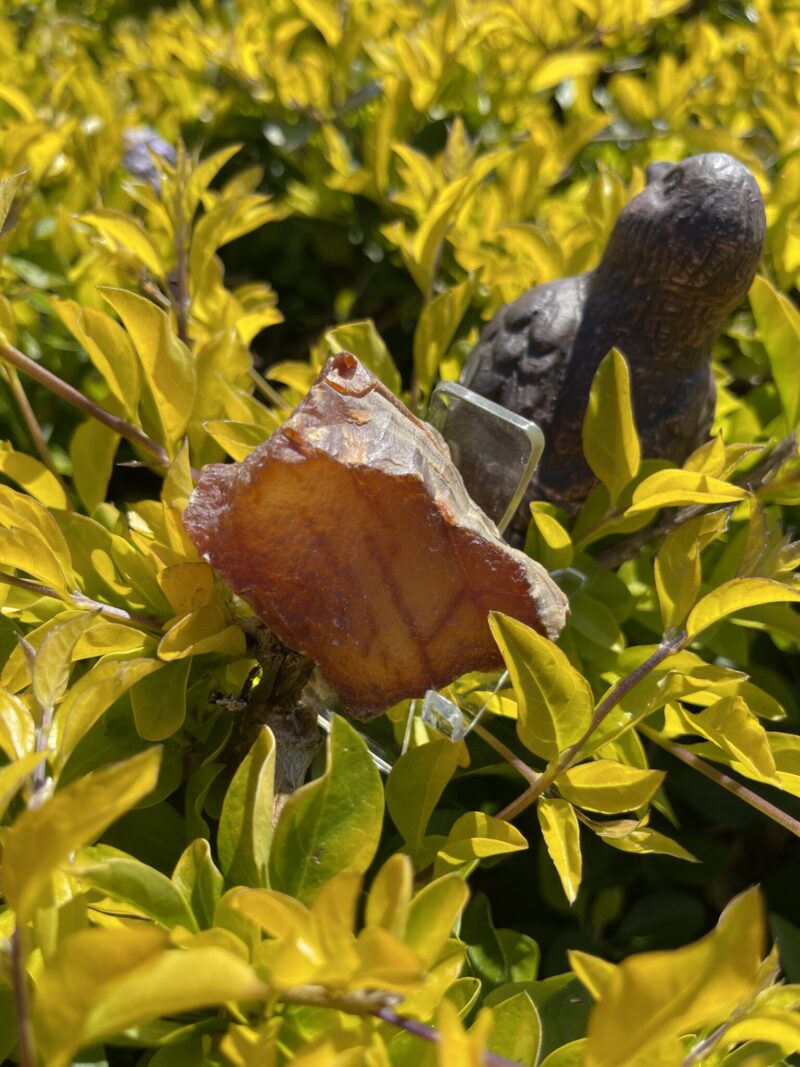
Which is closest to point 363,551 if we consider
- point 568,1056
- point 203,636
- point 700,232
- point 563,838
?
point 203,636

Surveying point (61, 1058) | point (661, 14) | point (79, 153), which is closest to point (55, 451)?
point (79, 153)

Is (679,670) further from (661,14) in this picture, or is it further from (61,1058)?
(661,14)

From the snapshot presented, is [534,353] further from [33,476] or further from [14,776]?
[14,776]

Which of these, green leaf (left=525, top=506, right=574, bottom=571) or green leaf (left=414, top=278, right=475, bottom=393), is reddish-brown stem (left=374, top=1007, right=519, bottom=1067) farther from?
green leaf (left=414, top=278, right=475, bottom=393)

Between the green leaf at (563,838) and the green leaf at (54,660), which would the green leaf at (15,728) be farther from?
the green leaf at (563,838)

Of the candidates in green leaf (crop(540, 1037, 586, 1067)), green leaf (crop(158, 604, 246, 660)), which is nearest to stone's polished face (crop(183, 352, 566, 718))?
green leaf (crop(158, 604, 246, 660))

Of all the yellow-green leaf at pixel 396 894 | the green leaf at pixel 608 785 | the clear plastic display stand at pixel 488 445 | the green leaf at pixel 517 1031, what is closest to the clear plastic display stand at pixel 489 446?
the clear plastic display stand at pixel 488 445

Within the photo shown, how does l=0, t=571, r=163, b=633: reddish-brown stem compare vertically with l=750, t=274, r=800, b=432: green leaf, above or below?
below
